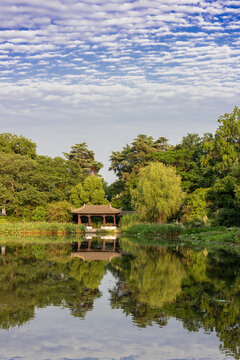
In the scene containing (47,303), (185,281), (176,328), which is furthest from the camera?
(185,281)

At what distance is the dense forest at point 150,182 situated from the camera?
3556cm

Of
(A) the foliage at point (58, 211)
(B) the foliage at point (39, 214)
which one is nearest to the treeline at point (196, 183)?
(A) the foliage at point (58, 211)

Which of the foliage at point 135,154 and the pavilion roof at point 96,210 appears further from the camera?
the foliage at point 135,154

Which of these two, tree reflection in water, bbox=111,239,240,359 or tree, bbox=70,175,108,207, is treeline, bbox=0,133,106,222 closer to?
tree, bbox=70,175,108,207

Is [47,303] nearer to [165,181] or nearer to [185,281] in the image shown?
[185,281]

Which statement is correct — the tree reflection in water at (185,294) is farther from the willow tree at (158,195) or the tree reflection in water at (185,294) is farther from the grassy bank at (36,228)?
the grassy bank at (36,228)

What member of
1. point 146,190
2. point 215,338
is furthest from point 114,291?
point 146,190

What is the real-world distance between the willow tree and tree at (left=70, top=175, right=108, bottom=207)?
10.2 metres

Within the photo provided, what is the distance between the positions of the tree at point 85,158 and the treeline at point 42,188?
9241 mm

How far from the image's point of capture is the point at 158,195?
36375mm

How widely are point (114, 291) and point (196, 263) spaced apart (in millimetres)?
6197

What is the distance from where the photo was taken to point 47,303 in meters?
8.79

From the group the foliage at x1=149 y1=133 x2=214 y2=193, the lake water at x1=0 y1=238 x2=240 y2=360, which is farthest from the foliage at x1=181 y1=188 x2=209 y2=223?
the lake water at x1=0 y1=238 x2=240 y2=360

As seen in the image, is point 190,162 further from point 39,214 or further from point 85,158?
point 85,158
